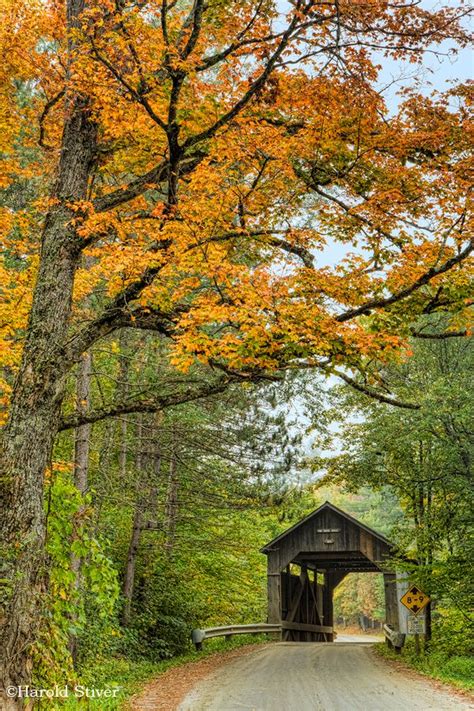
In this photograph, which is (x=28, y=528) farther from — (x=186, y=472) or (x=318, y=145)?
(x=186, y=472)

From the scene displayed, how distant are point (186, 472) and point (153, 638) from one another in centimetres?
379

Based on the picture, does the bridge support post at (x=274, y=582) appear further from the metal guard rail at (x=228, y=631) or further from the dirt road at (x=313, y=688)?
the dirt road at (x=313, y=688)

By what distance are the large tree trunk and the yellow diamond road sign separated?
34.0ft

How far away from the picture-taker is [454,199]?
7.89 m

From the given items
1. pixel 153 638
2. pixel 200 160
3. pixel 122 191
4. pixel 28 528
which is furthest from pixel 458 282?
pixel 153 638

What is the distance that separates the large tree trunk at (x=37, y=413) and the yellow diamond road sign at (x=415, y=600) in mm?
10375

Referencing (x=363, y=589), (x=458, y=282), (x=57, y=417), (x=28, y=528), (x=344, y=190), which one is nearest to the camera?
(x=28, y=528)

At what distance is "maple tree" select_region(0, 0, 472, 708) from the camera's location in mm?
6820

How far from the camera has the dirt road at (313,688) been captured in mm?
9086

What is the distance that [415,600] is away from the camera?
14594mm

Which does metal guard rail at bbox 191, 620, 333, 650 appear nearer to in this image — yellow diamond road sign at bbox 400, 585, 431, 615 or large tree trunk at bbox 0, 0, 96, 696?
yellow diamond road sign at bbox 400, 585, 431, 615

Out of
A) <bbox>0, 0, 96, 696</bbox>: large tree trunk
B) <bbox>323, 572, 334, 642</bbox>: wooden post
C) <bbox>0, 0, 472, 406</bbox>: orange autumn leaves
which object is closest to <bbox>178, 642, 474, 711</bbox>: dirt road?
<bbox>0, 0, 96, 696</bbox>: large tree trunk

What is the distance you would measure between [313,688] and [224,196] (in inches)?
313

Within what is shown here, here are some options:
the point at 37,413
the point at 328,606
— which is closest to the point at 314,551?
the point at 328,606
